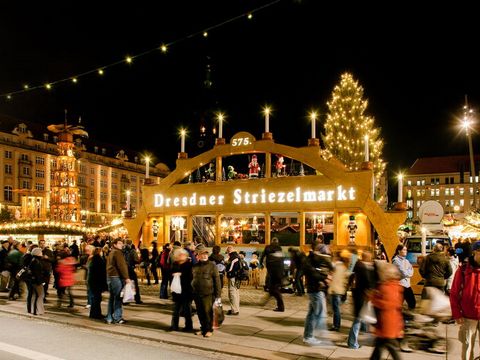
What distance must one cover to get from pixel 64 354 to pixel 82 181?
3083 inches

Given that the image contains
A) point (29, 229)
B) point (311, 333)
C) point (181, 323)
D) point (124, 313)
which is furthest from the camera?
point (29, 229)

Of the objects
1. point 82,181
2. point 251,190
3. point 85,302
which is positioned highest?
point 82,181

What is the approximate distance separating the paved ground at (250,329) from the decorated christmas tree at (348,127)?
94.0ft

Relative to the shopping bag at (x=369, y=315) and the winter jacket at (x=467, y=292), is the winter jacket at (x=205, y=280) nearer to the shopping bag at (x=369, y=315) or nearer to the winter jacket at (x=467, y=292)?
the shopping bag at (x=369, y=315)

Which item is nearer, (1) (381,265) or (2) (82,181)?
(1) (381,265)

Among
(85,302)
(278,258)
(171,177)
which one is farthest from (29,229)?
(278,258)

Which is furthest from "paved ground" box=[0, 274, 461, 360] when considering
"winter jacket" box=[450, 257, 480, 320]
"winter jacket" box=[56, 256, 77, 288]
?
"winter jacket" box=[450, 257, 480, 320]

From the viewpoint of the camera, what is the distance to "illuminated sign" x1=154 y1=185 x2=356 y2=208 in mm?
14414

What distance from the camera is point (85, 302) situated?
523 inches

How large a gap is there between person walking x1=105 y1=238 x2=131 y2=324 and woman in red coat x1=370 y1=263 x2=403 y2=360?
5.82 meters

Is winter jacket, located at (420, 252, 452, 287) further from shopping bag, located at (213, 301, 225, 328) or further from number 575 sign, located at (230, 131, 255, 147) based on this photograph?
number 575 sign, located at (230, 131, 255, 147)

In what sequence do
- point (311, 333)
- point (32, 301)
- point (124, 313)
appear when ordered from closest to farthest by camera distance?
point (311, 333) < point (124, 313) < point (32, 301)

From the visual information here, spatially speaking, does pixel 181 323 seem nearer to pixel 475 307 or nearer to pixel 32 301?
pixel 32 301

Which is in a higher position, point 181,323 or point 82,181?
point 82,181
